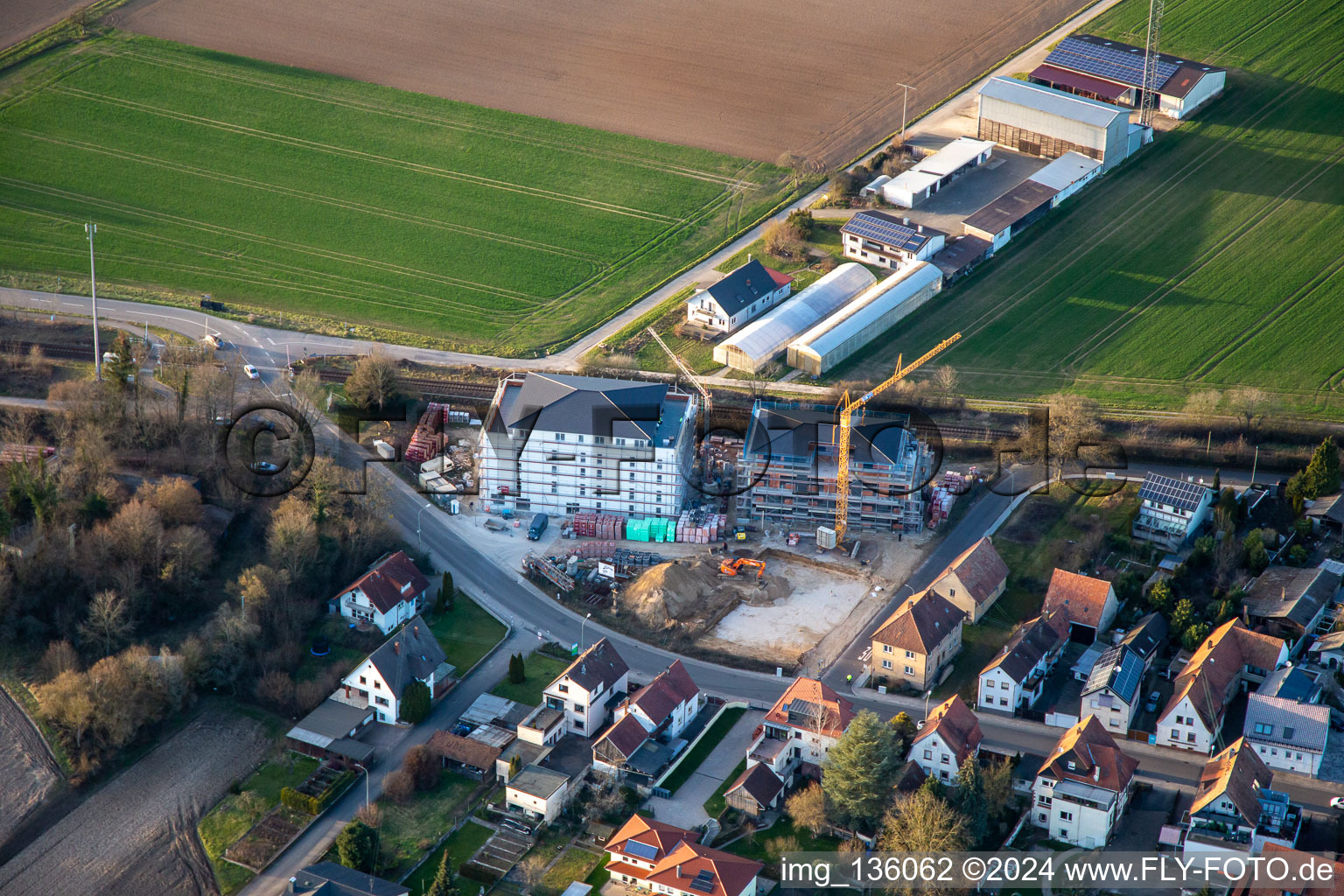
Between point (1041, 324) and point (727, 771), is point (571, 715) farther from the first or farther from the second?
point (1041, 324)

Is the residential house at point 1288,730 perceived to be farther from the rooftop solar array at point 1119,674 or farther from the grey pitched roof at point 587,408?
the grey pitched roof at point 587,408

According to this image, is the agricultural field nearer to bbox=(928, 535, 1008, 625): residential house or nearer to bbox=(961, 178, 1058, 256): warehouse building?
bbox=(961, 178, 1058, 256): warehouse building

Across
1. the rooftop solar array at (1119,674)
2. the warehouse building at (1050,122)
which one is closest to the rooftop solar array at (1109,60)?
the warehouse building at (1050,122)

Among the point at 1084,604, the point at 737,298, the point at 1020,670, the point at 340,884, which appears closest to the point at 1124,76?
the point at 737,298

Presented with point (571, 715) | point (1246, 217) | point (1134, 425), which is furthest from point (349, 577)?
point (1246, 217)

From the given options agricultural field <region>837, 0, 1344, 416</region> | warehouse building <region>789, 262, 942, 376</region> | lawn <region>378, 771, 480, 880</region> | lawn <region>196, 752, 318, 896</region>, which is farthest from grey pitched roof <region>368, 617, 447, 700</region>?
agricultural field <region>837, 0, 1344, 416</region>
